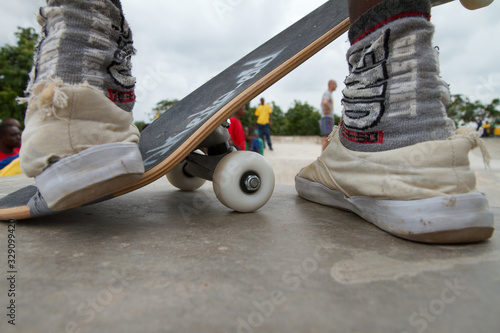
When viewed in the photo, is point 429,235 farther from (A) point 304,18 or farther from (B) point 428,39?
(A) point 304,18

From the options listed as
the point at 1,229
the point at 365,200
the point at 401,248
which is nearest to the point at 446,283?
the point at 401,248

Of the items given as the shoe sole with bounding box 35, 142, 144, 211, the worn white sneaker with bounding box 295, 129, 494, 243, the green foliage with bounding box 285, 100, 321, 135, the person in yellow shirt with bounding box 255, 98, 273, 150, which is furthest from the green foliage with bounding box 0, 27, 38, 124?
the green foliage with bounding box 285, 100, 321, 135

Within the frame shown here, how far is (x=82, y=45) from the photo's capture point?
2.68 feet

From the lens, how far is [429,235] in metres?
0.70

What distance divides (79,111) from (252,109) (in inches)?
942

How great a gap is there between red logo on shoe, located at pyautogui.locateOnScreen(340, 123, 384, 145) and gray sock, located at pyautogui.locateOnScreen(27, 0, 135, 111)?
0.73 m

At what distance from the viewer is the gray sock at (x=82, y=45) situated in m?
0.79

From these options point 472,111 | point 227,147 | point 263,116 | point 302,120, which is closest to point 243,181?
point 227,147

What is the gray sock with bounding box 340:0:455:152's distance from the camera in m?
0.79

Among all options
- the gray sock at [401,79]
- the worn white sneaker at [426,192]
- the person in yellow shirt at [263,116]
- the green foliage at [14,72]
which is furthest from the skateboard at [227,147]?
the green foliage at [14,72]

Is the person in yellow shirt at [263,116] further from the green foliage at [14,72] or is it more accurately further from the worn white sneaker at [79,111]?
the worn white sneaker at [79,111]

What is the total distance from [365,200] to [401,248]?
0.21 metres

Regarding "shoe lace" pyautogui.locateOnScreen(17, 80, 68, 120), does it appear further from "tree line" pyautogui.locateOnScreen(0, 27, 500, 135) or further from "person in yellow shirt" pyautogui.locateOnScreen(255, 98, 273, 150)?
"person in yellow shirt" pyautogui.locateOnScreen(255, 98, 273, 150)

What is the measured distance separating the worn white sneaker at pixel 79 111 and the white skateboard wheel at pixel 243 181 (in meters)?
0.30
